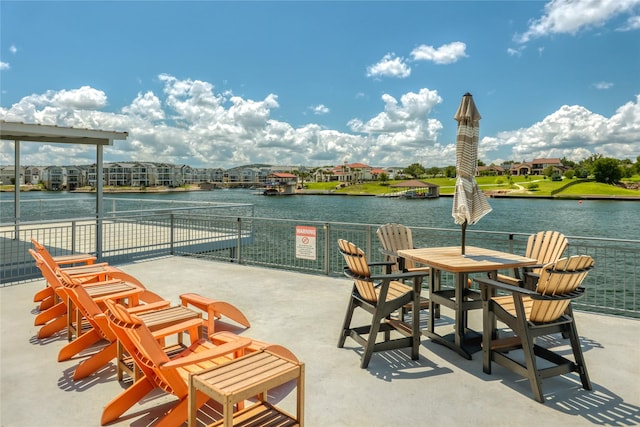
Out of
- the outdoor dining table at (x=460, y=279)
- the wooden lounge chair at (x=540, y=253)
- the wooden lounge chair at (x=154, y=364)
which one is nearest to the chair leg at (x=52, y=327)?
the wooden lounge chair at (x=154, y=364)

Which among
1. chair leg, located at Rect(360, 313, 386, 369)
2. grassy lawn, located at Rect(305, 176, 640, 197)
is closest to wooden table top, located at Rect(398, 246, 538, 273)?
chair leg, located at Rect(360, 313, 386, 369)

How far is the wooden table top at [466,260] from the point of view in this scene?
375cm

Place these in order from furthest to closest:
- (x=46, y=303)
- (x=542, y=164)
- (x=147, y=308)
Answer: (x=542, y=164), (x=46, y=303), (x=147, y=308)

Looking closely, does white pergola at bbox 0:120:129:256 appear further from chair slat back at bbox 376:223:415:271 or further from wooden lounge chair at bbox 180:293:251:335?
chair slat back at bbox 376:223:415:271

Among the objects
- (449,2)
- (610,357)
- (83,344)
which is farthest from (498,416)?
(449,2)

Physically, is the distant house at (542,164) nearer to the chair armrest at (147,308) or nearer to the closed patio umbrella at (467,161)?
the closed patio umbrella at (467,161)

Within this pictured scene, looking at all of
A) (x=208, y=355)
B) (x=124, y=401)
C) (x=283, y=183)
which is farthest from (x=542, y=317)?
(x=283, y=183)

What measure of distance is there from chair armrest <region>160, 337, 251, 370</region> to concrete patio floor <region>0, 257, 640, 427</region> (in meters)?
0.61

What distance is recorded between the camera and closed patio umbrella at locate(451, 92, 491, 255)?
4.32 metres

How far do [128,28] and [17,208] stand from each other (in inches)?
385

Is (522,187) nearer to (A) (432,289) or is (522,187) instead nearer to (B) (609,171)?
(B) (609,171)

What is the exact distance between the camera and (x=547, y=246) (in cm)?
469

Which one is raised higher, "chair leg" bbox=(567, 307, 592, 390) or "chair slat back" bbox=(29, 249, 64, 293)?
"chair slat back" bbox=(29, 249, 64, 293)

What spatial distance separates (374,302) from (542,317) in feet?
4.48
